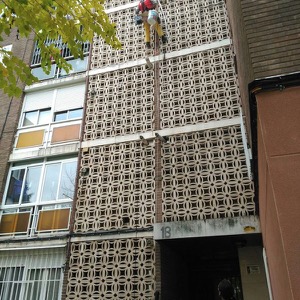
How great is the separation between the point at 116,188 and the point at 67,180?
1.92 m

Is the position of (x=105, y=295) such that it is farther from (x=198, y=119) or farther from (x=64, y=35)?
(x=64, y=35)

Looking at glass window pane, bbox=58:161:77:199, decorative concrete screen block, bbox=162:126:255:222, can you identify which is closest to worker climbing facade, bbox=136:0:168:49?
decorative concrete screen block, bbox=162:126:255:222

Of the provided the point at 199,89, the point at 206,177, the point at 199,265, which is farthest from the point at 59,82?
the point at 199,265

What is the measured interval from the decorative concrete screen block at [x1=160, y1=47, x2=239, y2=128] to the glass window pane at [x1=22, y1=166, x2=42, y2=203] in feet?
14.8

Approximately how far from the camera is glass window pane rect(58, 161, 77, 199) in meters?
10.3

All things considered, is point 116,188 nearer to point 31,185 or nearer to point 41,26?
point 31,185

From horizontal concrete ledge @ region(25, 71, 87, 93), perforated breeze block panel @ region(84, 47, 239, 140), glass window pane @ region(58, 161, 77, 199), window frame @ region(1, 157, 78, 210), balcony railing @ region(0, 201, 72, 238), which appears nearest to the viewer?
perforated breeze block panel @ region(84, 47, 239, 140)

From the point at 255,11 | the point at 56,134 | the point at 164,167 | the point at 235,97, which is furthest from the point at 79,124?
the point at 255,11

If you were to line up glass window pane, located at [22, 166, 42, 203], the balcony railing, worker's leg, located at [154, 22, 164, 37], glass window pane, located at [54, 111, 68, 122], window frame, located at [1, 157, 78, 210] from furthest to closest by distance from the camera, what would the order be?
glass window pane, located at [54, 111, 68, 122] < worker's leg, located at [154, 22, 164, 37] < glass window pane, located at [22, 166, 42, 203] < window frame, located at [1, 157, 78, 210] < the balcony railing

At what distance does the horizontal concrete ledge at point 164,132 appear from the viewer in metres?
9.32

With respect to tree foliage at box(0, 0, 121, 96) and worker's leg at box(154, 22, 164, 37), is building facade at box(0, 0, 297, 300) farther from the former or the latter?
tree foliage at box(0, 0, 121, 96)

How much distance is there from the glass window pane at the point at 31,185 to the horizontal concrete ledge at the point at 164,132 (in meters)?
1.96

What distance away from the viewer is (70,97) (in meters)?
12.1

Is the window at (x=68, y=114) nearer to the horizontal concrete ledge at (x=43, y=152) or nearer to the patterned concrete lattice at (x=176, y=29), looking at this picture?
the horizontal concrete ledge at (x=43, y=152)
